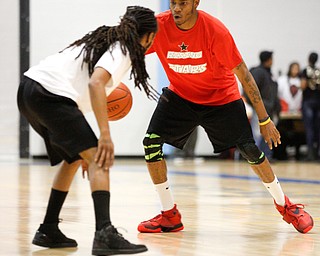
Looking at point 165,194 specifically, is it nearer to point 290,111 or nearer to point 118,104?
point 118,104

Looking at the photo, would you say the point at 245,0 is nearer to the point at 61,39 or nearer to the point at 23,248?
the point at 61,39

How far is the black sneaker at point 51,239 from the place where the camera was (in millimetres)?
4848

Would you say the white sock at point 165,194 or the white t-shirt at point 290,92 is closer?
the white sock at point 165,194

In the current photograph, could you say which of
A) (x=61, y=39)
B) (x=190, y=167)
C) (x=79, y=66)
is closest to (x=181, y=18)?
(x=79, y=66)

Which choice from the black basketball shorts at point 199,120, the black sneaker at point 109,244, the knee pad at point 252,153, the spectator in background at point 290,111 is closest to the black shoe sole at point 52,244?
the black sneaker at point 109,244

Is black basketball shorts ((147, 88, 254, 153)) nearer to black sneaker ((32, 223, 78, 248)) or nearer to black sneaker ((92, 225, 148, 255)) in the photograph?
black sneaker ((32, 223, 78, 248))

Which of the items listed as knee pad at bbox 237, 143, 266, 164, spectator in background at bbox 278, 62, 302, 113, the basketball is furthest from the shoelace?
spectator in background at bbox 278, 62, 302, 113

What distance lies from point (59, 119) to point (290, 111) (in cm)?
1206

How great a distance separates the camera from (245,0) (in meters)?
16.7

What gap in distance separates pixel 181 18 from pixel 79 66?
4.28 feet

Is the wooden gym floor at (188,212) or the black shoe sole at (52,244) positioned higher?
the black shoe sole at (52,244)

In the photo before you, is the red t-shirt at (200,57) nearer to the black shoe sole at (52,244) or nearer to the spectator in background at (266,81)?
the black shoe sole at (52,244)

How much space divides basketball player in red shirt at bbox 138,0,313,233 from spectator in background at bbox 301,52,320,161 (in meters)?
9.45

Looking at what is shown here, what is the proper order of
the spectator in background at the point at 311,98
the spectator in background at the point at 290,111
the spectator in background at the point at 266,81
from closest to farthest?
the spectator in background at the point at 266,81, the spectator in background at the point at 311,98, the spectator in background at the point at 290,111
